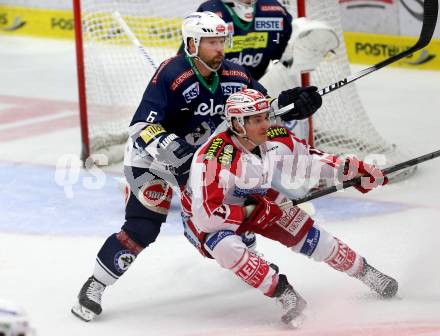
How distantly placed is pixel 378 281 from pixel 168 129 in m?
1.16

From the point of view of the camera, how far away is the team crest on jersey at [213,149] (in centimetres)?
434

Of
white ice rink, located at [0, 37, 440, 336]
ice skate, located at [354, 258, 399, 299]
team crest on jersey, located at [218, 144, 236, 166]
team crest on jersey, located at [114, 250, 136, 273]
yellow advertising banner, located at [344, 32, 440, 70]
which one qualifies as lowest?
yellow advertising banner, located at [344, 32, 440, 70]

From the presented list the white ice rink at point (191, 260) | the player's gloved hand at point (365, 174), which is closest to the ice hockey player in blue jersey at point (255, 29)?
the white ice rink at point (191, 260)

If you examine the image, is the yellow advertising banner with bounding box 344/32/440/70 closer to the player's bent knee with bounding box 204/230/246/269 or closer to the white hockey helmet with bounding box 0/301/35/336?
the player's bent knee with bounding box 204/230/246/269

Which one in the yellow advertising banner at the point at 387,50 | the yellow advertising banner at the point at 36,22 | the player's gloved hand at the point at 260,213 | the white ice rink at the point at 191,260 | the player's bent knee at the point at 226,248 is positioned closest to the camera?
the player's bent knee at the point at 226,248

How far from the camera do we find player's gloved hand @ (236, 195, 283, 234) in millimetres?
4332

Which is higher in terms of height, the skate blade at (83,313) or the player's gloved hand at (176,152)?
the player's gloved hand at (176,152)

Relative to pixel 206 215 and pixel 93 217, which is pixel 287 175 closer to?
pixel 206 215

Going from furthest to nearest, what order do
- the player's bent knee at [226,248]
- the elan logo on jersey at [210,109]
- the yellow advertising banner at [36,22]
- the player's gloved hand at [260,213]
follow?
the yellow advertising banner at [36,22]
the elan logo on jersey at [210,109]
the player's gloved hand at [260,213]
the player's bent knee at [226,248]

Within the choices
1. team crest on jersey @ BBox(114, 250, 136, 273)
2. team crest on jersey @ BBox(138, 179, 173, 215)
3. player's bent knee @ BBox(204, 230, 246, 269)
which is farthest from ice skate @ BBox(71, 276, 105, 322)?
player's bent knee @ BBox(204, 230, 246, 269)

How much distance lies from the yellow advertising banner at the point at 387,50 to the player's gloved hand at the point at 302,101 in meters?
4.03

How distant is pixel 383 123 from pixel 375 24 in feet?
4.99

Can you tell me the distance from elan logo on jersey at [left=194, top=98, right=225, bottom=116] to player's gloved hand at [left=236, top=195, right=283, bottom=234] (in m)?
0.52

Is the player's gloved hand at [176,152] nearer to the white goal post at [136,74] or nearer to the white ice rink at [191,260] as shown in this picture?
the white ice rink at [191,260]
